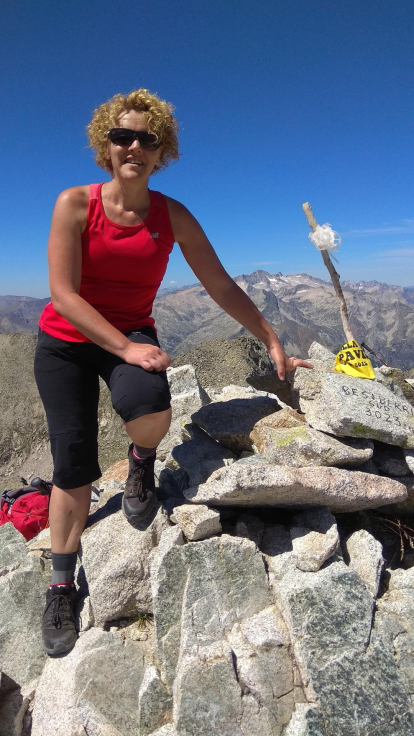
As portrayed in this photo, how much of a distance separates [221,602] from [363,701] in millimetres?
1691

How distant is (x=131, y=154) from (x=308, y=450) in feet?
14.5

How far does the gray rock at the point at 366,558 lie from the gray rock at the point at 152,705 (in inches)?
103

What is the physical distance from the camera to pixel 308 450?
6.08 metres

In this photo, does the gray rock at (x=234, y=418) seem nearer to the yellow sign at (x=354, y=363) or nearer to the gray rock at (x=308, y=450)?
the gray rock at (x=308, y=450)

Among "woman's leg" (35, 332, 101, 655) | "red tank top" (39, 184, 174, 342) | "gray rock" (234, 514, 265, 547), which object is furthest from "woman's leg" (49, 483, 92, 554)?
"gray rock" (234, 514, 265, 547)

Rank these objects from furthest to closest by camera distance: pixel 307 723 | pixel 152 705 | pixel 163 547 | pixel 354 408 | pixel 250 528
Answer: pixel 354 408, pixel 250 528, pixel 163 547, pixel 152 705, pixel 307 723

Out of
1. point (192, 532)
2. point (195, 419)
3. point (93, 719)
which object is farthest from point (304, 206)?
point (93, 719)

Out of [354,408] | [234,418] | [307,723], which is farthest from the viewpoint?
[234,418]

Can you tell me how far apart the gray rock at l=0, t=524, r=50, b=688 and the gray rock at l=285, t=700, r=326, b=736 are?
315cm

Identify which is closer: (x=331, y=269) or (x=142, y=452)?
(x=142, y=452)

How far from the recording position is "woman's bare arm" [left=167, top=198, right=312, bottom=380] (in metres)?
5.79

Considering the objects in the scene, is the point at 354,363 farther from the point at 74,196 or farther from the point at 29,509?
the point at 29,509

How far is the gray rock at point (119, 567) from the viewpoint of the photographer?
540 centimetres

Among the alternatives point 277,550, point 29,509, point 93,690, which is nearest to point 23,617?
point 93,690
